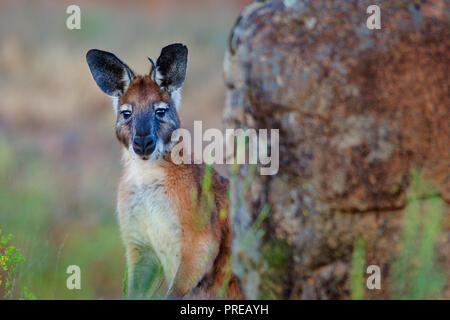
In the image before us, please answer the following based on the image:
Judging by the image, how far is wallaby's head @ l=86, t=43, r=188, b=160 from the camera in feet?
19.5

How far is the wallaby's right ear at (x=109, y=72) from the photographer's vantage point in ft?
20.1

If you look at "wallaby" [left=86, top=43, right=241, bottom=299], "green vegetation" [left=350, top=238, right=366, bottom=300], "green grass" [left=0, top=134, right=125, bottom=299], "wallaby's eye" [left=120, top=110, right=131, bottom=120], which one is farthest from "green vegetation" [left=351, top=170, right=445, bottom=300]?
"green grass" [left=0, top=134, right=125, bottom=299]

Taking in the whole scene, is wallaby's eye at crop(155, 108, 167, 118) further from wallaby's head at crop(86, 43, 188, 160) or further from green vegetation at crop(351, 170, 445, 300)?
green vegetation at crop(351, 170, 445, 300)

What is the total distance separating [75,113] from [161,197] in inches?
380

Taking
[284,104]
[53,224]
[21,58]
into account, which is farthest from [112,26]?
[284,104]

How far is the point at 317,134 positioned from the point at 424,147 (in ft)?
1.94

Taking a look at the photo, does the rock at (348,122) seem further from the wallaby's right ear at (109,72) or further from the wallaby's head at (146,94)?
the wallaby's right ear at (109,72)

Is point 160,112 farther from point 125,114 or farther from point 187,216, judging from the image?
point 187,216

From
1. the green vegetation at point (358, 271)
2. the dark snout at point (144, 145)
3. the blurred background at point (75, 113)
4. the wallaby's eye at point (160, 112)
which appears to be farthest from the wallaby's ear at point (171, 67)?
the green vegetation at point (358, 271)

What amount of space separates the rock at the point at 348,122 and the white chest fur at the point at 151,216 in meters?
1.55

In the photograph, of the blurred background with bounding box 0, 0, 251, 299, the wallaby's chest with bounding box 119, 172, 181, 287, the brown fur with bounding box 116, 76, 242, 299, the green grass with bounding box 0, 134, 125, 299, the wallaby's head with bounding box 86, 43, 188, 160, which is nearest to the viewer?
the brown fur with bounding box 116, 76, 242, 299

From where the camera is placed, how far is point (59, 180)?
12875 millimetres

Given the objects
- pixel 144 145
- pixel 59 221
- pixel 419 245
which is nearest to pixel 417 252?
pixel 419 245
